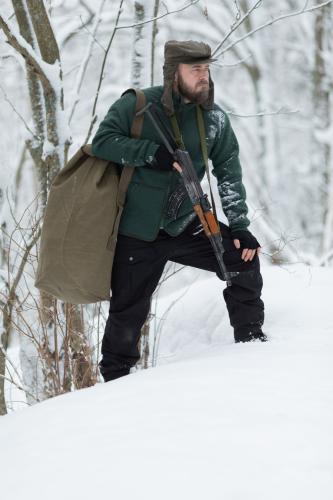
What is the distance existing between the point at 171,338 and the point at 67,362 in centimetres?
91

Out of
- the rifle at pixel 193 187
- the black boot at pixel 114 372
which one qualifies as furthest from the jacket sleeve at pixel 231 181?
the black boot at pixel 114 372

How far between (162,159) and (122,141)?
0.58 ft

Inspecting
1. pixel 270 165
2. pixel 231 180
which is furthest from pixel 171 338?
pixel 270 165

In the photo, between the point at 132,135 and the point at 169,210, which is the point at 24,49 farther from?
the point at 169,210

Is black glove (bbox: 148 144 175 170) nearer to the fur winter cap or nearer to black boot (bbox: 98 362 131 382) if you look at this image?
the fur winter cap

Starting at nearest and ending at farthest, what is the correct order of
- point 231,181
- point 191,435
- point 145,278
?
1. point 191,435
2. point 145,278
3. point 231,181

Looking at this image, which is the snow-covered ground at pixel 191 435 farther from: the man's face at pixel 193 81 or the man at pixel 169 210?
the man's face at pixel 193 81

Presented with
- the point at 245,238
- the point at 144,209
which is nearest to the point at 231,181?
the point at 245,238

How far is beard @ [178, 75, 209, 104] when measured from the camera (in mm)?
2932

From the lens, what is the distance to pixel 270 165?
499 inches

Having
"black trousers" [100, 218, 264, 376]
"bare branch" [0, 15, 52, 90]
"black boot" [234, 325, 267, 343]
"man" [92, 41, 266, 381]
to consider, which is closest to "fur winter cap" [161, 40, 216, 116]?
"man" [92, 41, 266, 381]

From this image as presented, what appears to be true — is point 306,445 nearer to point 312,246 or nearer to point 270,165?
point 270,165

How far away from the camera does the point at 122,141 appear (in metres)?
2.84

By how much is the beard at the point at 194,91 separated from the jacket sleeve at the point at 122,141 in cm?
21
